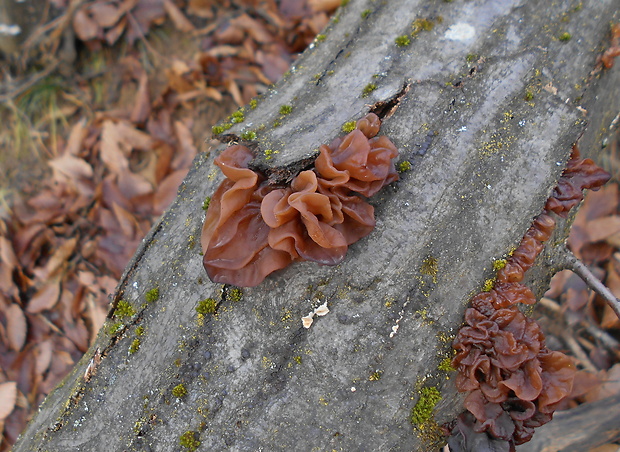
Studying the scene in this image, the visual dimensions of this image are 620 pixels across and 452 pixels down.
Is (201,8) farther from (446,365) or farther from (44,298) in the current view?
(446,365)

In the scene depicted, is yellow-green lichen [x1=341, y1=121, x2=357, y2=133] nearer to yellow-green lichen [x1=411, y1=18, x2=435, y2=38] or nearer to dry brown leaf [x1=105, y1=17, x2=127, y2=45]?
yellow-green lichen [x1=411, y1=18, x2=435, y2=38]

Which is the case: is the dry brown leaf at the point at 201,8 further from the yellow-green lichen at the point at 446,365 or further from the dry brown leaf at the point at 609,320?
the dry brown leaf at the point at 609,320

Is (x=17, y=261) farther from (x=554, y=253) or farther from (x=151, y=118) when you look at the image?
(x=554, y=253)

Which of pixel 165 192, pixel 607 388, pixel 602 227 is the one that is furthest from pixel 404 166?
pixel 165 192

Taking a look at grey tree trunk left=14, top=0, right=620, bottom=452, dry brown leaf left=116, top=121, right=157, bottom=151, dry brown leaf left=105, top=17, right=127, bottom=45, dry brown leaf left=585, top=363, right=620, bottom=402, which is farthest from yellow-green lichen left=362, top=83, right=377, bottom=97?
dry brown leaf left=105, top=17, right=127, bottom=45

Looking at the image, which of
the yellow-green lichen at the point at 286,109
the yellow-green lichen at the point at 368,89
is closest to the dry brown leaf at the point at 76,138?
the yellow-green lichen at the point at 286,109
